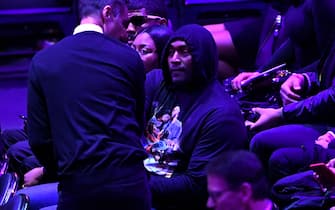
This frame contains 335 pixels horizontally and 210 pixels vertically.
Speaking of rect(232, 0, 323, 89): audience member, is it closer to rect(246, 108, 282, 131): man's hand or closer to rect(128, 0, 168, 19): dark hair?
rect(246, 108, 282, 131): man's hand

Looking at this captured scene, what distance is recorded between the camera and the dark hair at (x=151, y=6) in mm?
3770

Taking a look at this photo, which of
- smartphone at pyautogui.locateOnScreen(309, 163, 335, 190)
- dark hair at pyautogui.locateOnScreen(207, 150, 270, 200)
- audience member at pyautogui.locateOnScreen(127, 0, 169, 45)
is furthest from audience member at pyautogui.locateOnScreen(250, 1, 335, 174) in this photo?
audience member at pyautogui.locateOnScreen(127, 0, 169, 45)

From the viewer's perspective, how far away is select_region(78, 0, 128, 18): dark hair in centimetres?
228

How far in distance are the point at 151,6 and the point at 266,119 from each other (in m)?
1.18

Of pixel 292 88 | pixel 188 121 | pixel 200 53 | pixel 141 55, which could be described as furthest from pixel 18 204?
pixel 292 88

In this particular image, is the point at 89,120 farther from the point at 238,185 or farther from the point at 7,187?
the point at 7,187

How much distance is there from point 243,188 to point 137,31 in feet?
5.78

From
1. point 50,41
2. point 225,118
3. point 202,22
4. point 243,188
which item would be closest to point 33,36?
point 50,41

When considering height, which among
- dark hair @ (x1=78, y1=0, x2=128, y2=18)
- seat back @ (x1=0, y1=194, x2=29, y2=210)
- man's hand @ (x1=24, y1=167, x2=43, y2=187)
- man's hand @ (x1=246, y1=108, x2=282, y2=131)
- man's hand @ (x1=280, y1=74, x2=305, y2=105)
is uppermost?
dark hair @ (x1=78, y1=0, x2=128, y2=18)

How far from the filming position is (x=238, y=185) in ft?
6.57

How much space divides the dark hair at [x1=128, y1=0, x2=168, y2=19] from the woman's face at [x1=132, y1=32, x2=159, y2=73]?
16.9 inches

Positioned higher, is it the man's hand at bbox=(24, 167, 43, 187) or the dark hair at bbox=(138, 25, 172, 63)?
the dark hair at bbox=(138, 25, 172, 63)

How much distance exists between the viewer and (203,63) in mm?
2939

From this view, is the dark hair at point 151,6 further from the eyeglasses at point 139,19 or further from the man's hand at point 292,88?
the man's hand at point 292,88
